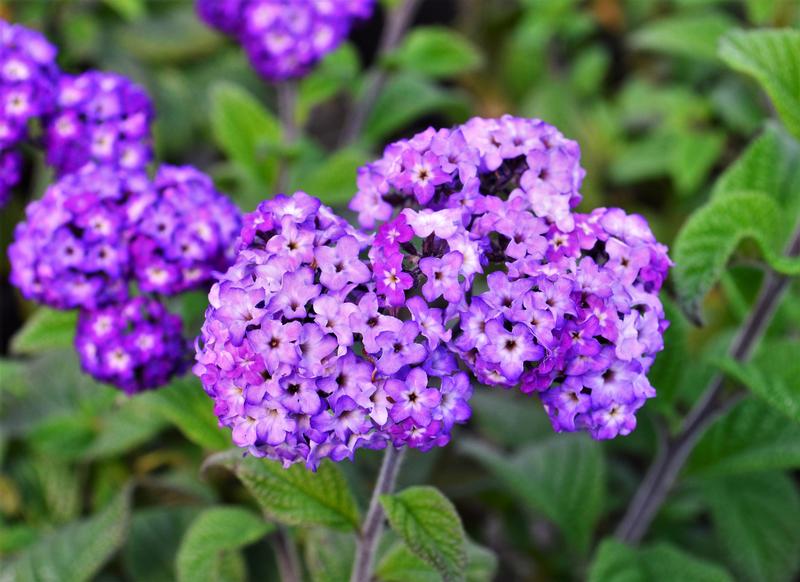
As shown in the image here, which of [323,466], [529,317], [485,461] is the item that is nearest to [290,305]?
[529,317]

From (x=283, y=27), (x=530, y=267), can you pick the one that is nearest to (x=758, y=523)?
(x=530, y=267)

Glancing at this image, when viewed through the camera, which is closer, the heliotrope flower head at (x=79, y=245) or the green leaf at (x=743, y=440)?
the heliotrope flower head at (x=79, y=245)

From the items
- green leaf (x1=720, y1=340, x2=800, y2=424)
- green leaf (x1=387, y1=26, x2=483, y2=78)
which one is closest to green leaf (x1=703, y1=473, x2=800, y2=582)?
green leaf (x1=720, y1=340, x2=800, y2=424)

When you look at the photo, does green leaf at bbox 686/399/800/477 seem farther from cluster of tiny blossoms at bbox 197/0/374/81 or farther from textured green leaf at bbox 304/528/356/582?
cluster of tiny blossoms at bbox 197/0/374/81

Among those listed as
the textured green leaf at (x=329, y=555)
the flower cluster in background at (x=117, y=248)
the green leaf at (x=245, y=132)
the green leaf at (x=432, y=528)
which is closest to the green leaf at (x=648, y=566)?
the textured green leaf at (x=329, y=555)

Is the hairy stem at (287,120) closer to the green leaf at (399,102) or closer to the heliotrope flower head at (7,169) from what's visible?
the green leaf at (399,102)

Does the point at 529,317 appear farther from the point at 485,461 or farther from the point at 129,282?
the point at 485,461
